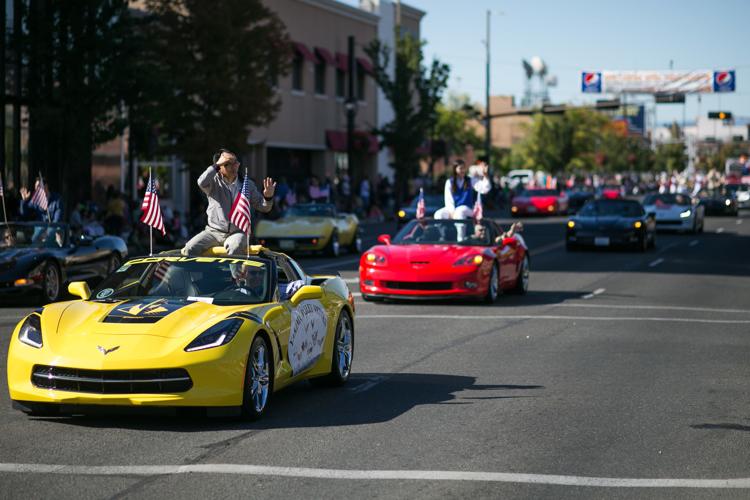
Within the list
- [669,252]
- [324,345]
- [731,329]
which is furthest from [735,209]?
[324,345]

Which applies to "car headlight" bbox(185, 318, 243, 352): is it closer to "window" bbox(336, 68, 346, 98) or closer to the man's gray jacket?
the man's gray jacket

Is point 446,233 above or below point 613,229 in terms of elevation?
above

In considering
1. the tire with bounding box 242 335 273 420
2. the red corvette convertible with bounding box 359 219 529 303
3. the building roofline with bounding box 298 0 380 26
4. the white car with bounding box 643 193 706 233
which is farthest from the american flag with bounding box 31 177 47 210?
the building roofline with bounding box 298 0 380 26

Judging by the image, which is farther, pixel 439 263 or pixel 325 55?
pixel 325 55

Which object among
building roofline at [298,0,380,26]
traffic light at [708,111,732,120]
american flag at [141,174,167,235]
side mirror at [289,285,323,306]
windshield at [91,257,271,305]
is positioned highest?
building roofline at [298,0,380,26]

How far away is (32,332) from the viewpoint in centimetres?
892

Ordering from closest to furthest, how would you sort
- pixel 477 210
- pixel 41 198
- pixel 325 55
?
pixel 477 210 < pixel 41 198 < pixel 325 55

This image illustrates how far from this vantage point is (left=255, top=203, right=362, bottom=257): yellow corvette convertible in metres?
29.3

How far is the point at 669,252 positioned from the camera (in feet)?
108

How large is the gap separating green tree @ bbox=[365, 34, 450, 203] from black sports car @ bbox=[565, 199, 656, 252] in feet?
89.0

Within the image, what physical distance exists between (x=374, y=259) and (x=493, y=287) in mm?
1764

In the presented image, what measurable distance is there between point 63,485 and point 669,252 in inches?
1082

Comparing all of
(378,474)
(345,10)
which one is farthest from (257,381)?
(345,10)

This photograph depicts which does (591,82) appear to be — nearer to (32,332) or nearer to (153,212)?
(153,212)
